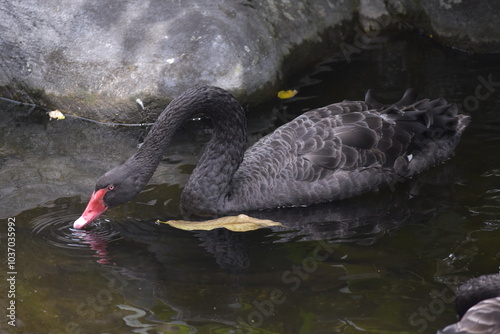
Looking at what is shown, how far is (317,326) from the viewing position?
454 centimetres

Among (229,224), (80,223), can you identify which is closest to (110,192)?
(80,223)

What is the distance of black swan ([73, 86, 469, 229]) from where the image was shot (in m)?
5.86

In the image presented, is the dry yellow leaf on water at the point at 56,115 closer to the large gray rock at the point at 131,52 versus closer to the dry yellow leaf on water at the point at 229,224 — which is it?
the large gray rock at the point at 131,52

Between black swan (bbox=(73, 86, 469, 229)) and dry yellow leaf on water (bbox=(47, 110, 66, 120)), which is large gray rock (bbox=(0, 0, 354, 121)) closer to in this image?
dry yellow leaf on water (bbox=(47, 110, 66, 120))

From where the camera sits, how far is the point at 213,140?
605 centimetres

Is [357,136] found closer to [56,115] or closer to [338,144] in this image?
[338,144]

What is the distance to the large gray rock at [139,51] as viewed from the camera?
7.21 metres

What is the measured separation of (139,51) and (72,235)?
2318 millimetres

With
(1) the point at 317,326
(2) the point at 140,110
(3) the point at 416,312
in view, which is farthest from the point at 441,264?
(2) the point at 140,110

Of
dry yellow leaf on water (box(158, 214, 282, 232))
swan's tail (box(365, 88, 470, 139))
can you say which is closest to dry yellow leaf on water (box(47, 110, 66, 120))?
dry yellow leaf on water (box(158, 214, 282, 232))

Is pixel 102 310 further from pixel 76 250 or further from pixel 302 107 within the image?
pixel 302 107

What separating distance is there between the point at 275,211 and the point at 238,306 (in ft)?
4.30

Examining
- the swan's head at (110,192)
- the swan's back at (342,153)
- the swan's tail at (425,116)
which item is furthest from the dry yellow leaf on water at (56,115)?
the swan's tail at (425,116)

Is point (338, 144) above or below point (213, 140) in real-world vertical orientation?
below
